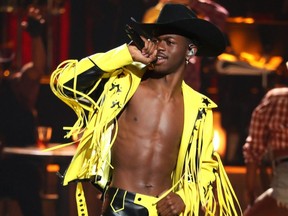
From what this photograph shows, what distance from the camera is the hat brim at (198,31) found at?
5449mm

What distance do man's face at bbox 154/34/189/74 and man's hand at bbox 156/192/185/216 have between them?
0.62 m

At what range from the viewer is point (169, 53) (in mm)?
5480

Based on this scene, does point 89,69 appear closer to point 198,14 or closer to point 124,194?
point 124,194

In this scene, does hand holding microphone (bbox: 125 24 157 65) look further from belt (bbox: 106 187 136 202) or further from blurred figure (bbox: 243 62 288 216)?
blurred figure (bbox: 243 62 288 216)

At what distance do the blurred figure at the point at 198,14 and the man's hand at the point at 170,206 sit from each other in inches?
88.2

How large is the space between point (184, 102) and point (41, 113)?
2551 millimetres

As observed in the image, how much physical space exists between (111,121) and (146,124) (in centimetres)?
17

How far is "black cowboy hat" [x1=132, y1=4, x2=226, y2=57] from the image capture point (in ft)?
17.9

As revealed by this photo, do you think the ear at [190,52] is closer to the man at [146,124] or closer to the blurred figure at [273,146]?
the man at [146,124]

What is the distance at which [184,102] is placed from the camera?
564 centimetres

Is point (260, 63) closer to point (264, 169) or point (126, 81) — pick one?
point (264, 169)

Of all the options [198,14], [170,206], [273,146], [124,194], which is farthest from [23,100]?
[170,206]

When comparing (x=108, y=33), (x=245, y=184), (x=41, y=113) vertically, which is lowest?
(x=245, y=184)

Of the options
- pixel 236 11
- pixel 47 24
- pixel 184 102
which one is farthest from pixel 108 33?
pixel 184 102
